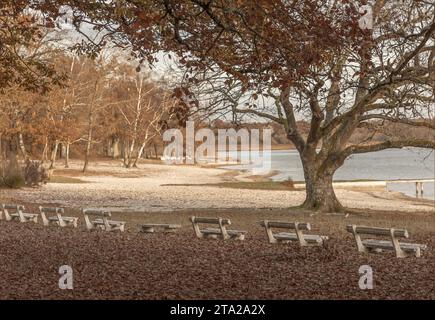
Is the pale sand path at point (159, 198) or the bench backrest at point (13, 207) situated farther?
the pale sand path at point (159, 198)

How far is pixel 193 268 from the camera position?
10.8 m

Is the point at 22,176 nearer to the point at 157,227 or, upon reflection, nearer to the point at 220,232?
the point at 157,227

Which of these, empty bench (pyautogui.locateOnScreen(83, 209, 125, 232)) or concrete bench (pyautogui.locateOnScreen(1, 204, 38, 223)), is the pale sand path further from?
empty bench (pyautogui.locateOnScreen(83, 209, 125, 232))

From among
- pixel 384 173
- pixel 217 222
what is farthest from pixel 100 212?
pixel 384 173

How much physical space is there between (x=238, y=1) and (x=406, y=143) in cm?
1628

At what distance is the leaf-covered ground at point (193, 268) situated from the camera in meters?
8.93

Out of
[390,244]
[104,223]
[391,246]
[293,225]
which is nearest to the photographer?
[391,246]

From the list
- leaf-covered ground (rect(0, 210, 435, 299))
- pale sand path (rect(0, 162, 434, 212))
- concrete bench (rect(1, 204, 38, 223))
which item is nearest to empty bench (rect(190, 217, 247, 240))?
leaf-covered ground (rect(0, 210, 435, 299))

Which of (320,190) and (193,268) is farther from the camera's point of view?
(320,190)

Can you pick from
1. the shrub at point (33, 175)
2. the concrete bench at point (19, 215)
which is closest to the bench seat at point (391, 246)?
the concrete bench at point (19, 215)

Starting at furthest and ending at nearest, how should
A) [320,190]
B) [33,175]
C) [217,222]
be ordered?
[33,175], [320,190], [217,222]

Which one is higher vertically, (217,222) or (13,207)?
(217,222)

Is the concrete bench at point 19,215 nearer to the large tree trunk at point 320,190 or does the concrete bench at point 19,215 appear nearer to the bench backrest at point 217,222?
the bench backrest at point 217,222

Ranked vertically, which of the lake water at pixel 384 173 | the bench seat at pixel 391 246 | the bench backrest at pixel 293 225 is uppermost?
the bench backrest at pixel 293 225
